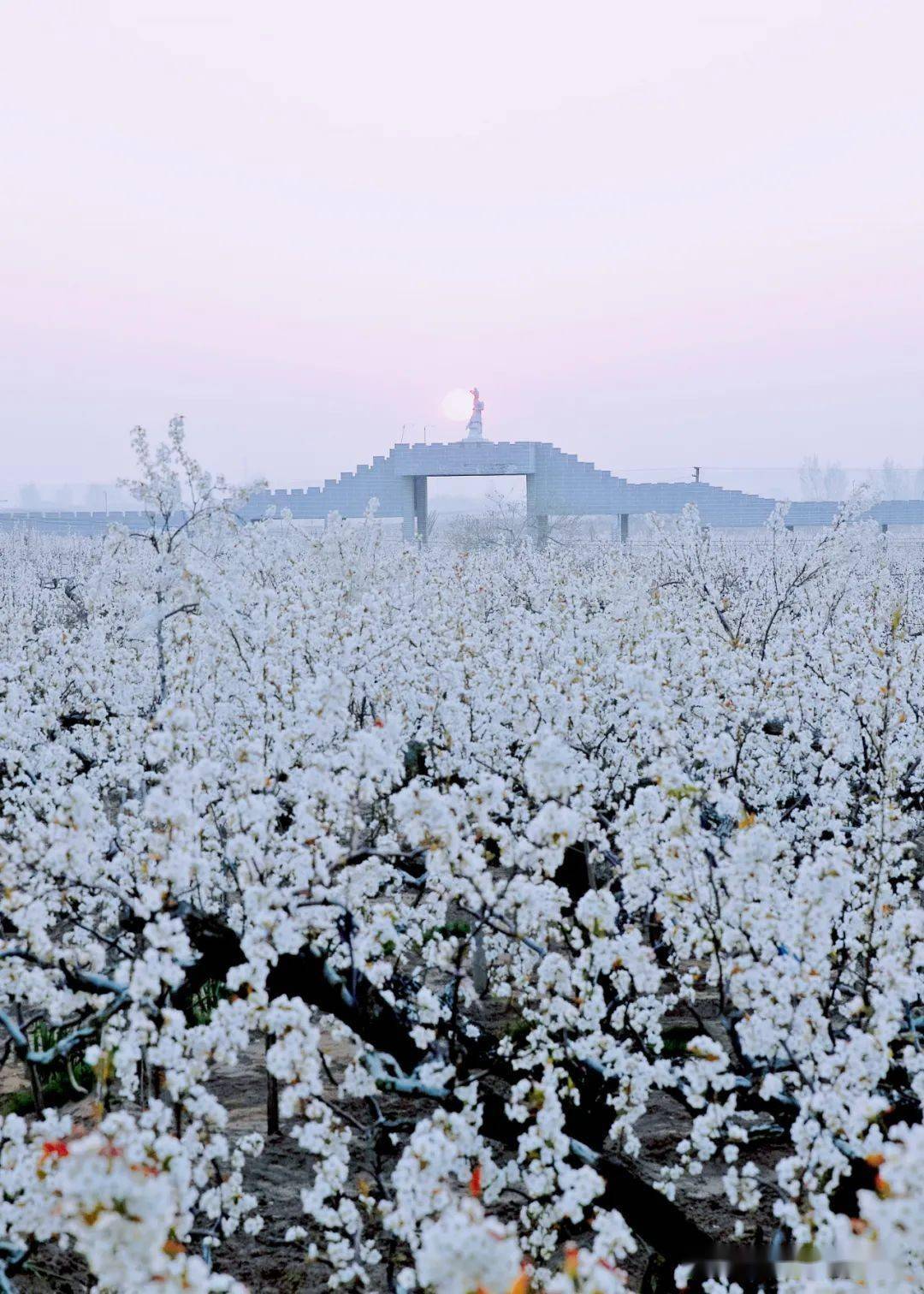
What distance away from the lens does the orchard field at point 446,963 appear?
13.4 ft

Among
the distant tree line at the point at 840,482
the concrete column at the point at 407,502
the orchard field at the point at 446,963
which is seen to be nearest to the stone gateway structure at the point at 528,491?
the concrete column at the point at 407,502

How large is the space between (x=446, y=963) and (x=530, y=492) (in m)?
35.6

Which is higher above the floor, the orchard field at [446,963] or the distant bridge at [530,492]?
the distant bridge at [530,492]

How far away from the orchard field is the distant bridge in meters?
28.0

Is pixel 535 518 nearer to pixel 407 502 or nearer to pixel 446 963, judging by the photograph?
pixel 407 502

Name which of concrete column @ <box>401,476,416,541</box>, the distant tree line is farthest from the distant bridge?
the distant tree line

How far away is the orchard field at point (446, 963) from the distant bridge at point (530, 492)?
2803 cm

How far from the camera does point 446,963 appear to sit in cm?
582

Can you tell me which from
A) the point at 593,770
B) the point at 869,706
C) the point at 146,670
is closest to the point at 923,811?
the point at 869,706

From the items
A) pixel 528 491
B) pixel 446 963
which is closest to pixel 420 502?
pixel 528 491

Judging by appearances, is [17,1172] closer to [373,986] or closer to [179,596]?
[373,986]

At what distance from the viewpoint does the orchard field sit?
4.10 metres

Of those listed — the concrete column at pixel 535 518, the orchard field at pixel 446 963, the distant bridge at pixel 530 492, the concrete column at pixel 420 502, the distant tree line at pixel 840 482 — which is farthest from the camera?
the distant tree line at pixel 840 482

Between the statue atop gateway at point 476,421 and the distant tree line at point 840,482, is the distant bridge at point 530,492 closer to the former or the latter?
the statue atop gateway at point 476,421
